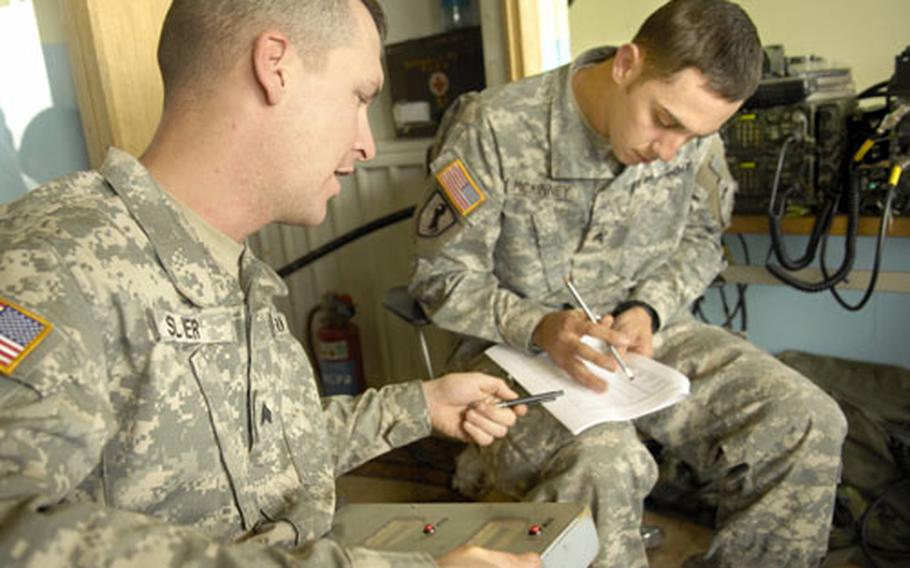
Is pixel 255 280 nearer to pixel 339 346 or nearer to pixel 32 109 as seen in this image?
pixel 32 109

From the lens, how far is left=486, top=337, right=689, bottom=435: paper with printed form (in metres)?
1.20

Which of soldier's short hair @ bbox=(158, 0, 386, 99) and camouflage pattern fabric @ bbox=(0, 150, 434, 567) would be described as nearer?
camouflage pattern fabric @ bbox=(0, 150, 434, 567)

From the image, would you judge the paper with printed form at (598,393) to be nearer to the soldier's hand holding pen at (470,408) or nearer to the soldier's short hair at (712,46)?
the soldier's hand holding pen at (470,408)

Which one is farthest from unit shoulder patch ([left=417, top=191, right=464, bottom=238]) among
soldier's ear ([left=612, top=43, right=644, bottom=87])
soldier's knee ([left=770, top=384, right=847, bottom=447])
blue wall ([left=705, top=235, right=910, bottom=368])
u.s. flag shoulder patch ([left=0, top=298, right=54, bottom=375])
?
blue wall ([left=705, top=235, right=910, bottom=368])

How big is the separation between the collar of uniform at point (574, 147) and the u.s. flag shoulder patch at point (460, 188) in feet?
0.55

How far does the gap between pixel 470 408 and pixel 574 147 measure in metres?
0.66

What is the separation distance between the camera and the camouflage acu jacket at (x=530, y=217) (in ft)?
4.94

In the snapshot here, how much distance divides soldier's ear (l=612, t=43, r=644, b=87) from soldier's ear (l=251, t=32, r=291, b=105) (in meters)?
0.82

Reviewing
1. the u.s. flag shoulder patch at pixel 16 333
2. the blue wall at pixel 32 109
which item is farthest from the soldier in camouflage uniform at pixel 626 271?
the u.s. flag shoulder patch at pixel 16 333

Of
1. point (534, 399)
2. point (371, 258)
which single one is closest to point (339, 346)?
point (371, 258)

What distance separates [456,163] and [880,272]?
4.09ft

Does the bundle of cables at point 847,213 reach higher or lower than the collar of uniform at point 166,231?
lower

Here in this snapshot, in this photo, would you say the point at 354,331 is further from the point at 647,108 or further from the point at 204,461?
the point at 204,461

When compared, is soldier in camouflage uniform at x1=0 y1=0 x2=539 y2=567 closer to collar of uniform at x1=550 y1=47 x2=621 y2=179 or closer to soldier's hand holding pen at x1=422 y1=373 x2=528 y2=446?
soldier's hand holding pen at x1=422 y1=373 x2=528 y2=446
